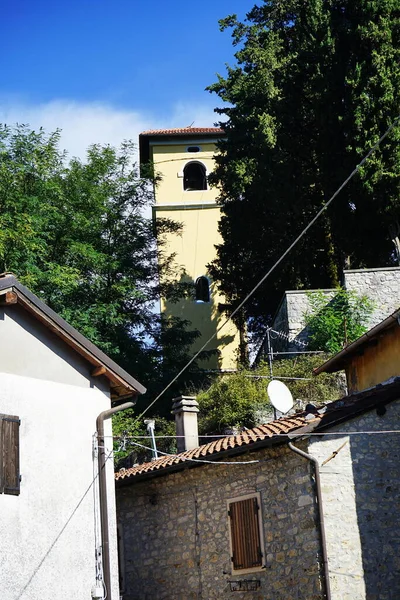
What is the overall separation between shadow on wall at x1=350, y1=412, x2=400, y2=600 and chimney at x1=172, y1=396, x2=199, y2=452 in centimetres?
449

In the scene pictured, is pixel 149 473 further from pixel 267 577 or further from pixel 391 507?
pixel 391 507

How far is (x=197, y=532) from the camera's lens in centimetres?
1820

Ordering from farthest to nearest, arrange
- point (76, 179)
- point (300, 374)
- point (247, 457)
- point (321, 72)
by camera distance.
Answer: point (76, 179), point (321, 72), point (300, 374), point (247, 457)

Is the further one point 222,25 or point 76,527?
point 222,25

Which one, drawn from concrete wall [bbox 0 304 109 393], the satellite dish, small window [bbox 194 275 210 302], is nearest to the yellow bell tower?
small window [bbox 194 275 210 302]

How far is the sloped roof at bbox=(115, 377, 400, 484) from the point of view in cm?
1648

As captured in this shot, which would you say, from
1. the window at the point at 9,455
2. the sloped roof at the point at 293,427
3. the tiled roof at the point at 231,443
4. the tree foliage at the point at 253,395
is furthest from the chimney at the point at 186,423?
the window at the point at 9,455

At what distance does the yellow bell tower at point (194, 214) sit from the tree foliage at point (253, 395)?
12.7 meters

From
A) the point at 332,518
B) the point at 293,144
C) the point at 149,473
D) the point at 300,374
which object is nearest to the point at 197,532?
the point at 149,473

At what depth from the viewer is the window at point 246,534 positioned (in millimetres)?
16984

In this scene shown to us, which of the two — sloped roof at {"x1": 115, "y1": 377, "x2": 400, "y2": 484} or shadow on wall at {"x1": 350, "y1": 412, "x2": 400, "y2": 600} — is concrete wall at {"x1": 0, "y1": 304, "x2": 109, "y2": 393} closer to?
sloped roof at {"x1": 115, "y1": 377, "x2": 400, "y2": 484}

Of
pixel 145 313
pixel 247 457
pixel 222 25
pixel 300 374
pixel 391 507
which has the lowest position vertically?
pixel 391 507

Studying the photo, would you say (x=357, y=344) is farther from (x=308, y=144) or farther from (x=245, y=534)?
(x=308, y=144)

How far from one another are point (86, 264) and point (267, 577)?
17122mm
